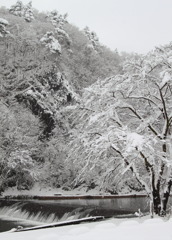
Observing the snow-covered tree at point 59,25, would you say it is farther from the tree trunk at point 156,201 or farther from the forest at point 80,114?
the tree trunk at point 156,201

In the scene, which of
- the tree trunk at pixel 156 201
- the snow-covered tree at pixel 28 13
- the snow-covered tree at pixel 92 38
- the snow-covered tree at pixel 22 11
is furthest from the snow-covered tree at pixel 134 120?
the snow-covered tree at pixel 22 11

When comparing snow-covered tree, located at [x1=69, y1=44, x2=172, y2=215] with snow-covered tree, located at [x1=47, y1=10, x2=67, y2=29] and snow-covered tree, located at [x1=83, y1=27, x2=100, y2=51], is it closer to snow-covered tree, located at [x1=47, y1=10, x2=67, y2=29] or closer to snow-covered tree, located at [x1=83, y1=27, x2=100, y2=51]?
snow-covered tree, located at [x1=47, y1=10, x2=67, y2=29]

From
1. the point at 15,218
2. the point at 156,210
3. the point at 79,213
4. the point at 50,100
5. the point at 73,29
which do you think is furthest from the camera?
the point at 73,29

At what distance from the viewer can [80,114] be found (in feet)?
41.7

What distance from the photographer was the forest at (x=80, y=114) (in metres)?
10.8

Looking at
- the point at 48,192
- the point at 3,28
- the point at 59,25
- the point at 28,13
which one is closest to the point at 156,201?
the point at 48,192

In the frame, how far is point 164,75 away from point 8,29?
118 ft

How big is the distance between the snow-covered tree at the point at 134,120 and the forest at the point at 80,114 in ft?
0.13

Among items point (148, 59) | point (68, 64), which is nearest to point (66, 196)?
point (148, 59)

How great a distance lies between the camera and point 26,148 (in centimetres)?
2778

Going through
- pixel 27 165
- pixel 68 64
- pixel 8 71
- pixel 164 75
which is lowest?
pixel 27 165

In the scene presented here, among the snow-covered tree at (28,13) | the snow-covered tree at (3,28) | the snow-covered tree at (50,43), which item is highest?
the snow-covered tree at (28,13)

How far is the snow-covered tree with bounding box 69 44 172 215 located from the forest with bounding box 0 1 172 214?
4cm

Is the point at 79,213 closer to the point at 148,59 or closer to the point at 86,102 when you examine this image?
the point at 86,102
